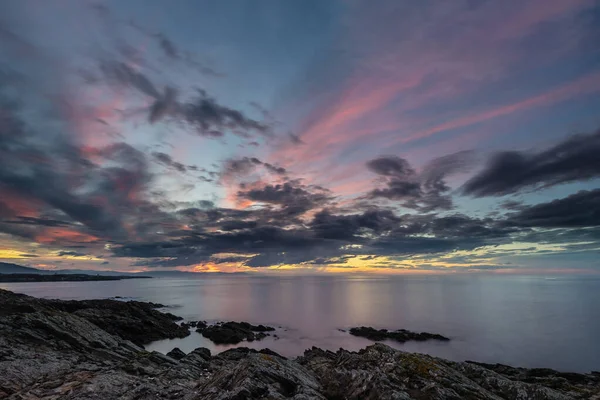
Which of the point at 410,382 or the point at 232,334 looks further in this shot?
the point at 232,334

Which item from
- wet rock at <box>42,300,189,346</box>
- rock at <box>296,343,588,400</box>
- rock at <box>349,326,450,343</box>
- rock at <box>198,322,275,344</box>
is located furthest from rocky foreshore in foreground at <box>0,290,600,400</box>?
rock at <box>349,326,450,343</box>

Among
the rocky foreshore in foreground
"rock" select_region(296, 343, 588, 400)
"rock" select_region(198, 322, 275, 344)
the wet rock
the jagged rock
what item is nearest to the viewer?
"rock" select_region(296, 343, 588, 400)

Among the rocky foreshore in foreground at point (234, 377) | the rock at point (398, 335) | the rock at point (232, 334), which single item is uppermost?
the rocky foreshore in foreground at point (234, 377)

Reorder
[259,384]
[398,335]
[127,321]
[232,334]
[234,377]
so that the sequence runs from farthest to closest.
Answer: [398,335]
[232,334]
[127,321]
[234,377]
[259,384]

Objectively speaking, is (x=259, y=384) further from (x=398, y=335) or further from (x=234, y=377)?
(x=398, y=335)

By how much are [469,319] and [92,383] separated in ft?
423

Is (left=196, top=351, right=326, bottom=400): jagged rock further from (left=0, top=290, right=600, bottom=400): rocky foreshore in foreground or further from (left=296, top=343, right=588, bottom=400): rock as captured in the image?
(left=296, top=343, right=588, bottom=400): rock

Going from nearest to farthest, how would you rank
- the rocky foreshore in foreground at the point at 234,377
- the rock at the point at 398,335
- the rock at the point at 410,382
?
the rock at the point at 410,382 → the rocky foreshore in foreground at the point at 234,377 → the rock at the point at 398,335

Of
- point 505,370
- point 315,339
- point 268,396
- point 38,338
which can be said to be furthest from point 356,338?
point 268,396

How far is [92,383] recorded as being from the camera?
16.5 metres

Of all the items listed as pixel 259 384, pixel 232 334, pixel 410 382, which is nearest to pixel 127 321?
pixel 232 334

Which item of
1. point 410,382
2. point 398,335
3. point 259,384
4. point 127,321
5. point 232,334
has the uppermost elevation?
point 259,384

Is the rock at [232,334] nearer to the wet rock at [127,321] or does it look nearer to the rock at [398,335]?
the wet rock at [127,321]

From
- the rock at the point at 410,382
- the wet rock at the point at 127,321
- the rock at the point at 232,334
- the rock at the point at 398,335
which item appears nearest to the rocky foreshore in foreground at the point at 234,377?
the rock at the point at 410,382
